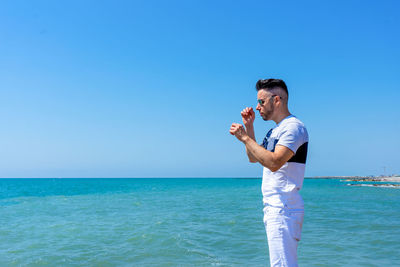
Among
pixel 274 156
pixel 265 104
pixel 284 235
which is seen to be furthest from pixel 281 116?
pixel 284 235

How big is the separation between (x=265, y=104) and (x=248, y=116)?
9.8 inches

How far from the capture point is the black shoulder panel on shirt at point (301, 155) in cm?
260

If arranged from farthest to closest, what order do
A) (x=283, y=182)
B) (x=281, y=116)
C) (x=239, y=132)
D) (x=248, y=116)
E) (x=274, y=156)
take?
(x=248, y=116)
(x=281, y=116)
(x=239, y=132)
(x=283, y=182)
(x=274, y=156)

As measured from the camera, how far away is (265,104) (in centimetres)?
282

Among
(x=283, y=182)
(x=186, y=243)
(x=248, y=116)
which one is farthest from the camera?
(x=186, y=243)

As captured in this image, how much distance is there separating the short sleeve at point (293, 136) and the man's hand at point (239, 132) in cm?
29

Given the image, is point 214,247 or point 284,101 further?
point 214,247

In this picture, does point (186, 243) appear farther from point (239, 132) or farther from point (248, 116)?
point (239, 132)

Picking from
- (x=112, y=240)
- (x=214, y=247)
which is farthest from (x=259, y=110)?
(x=112, y=240)

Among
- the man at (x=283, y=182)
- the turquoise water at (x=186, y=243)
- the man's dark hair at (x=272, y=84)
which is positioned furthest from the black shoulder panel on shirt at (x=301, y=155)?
the turquoise water at (x=186, y=243)

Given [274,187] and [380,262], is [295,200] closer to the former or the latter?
[274,187]

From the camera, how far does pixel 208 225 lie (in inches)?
514

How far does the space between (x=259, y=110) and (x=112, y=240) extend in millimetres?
8712

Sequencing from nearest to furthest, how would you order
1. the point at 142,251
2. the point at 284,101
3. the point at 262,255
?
the point at 284,101 < the point at 262,255 < the point at 142,251
